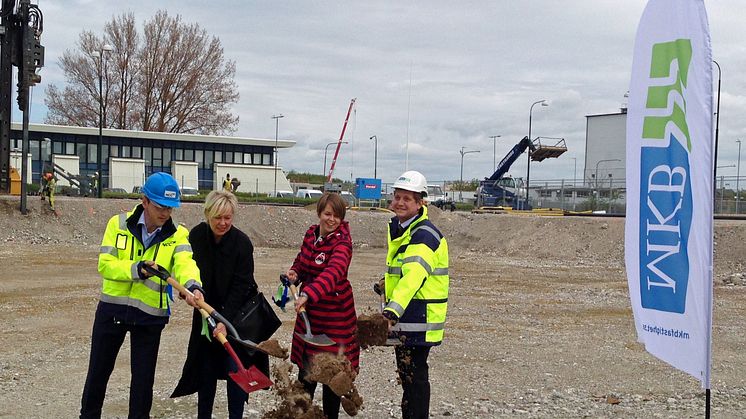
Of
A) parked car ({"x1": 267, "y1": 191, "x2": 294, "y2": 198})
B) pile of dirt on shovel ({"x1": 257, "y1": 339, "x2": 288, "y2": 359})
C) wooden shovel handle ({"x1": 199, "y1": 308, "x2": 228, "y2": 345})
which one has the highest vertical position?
parked car ({"x1": 267, "y1": 191, "x2": 294, "y2": 198})

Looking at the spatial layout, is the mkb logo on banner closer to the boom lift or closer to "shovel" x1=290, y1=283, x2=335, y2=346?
"shovel" x1=290, y1=283, x2=335, y2=346

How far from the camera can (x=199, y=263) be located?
5477mm

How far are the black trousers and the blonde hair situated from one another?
151 centimetres

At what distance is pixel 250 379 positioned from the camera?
17.7 ft

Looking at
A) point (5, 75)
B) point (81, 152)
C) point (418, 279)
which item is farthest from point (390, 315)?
point (81, 152)

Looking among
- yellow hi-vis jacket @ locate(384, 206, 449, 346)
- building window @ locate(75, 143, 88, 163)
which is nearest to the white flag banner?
yellow hi-vis jacket @ locate(384, 206, 449, 346)

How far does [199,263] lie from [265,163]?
217 feet

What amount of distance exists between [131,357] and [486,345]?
6.23 m

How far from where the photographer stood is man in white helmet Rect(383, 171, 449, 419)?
5359 millimetres

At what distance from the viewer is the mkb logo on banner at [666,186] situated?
5047 millimetres

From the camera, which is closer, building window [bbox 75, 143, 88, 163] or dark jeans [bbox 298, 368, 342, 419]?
dark jeans [bbox 298, 368, 342, 419]

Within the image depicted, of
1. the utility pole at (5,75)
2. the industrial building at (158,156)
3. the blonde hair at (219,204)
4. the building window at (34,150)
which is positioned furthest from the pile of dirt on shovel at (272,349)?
the building window at (34,150)

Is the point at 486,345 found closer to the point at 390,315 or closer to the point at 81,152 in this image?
the point at 390,315

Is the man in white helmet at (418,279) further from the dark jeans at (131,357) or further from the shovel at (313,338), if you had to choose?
the dark jeans at (131,357)
